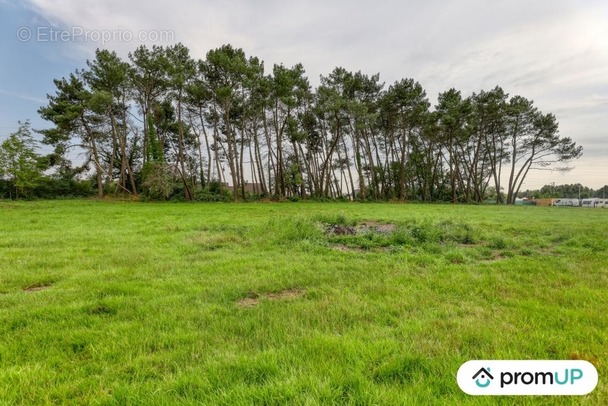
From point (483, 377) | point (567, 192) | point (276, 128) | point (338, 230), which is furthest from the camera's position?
Answer: point (567, 192)

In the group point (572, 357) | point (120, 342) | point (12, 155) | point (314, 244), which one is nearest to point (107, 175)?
point (12, 155)

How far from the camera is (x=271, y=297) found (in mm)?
4090

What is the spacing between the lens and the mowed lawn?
2.08 m

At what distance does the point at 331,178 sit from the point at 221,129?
16.1m

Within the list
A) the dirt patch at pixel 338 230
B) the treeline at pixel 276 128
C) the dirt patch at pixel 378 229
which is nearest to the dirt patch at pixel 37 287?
the dirt patch at pixel 338 230

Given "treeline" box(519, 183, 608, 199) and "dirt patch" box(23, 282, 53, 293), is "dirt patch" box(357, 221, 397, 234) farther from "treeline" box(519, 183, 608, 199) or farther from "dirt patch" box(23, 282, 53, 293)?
"treeline" box(519, 183, 608, 199)

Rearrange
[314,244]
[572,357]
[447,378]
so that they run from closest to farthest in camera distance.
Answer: [447,378]
[572,357]
[314,244]

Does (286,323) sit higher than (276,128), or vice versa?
(276,128)

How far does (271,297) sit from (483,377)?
2572mm

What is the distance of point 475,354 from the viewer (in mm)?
2453

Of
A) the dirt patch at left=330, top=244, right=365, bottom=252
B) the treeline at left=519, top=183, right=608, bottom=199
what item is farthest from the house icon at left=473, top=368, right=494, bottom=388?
the treeline at left=519, top=183, right=608, bottom=199

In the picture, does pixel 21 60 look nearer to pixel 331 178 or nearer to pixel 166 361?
pixel 166 361

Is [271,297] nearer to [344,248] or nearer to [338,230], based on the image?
[344,248]

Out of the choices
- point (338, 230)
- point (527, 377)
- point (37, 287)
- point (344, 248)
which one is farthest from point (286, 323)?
point (338, 230)
